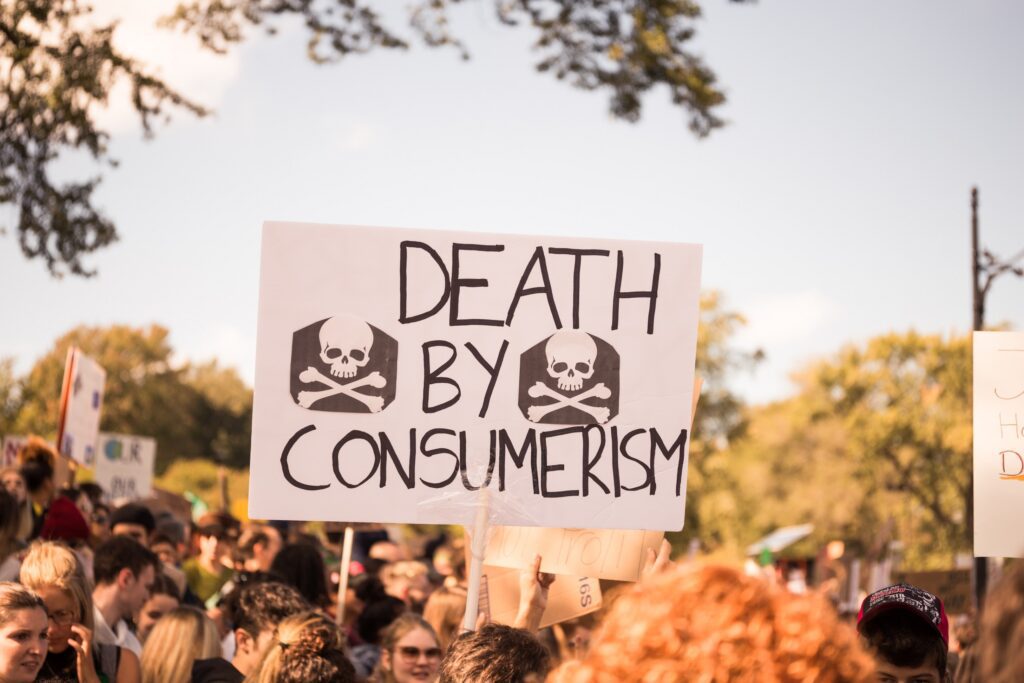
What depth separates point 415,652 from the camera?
16.1 ft

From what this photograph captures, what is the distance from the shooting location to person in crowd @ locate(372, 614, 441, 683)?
16.1 ft

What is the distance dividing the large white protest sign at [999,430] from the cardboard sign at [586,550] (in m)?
1.28

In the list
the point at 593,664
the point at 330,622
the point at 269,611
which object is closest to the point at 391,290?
the point at 330,622

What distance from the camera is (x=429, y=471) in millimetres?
3893

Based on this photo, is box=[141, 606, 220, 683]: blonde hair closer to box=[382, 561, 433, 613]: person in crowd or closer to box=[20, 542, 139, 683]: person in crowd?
box=[20, 542, 139, 683]: person in crowd

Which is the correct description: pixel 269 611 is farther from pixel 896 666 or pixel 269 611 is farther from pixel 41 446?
pixel 41 446

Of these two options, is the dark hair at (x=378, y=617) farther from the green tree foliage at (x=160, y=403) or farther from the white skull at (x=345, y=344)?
the green tree foliage at (x=160, y=403)

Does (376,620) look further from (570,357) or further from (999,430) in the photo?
(999,430)

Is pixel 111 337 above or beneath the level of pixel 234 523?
above

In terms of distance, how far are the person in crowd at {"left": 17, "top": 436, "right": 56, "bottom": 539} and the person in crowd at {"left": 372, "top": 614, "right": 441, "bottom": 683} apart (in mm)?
3230

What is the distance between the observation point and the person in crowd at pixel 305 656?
382cm

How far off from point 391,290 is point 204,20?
7309mm

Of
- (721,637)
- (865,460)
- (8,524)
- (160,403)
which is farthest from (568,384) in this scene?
(160,403)

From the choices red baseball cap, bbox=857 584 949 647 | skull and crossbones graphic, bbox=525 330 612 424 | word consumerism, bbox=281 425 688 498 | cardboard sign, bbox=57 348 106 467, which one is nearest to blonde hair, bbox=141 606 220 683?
word consumerism, bbox=281 425 688 498
